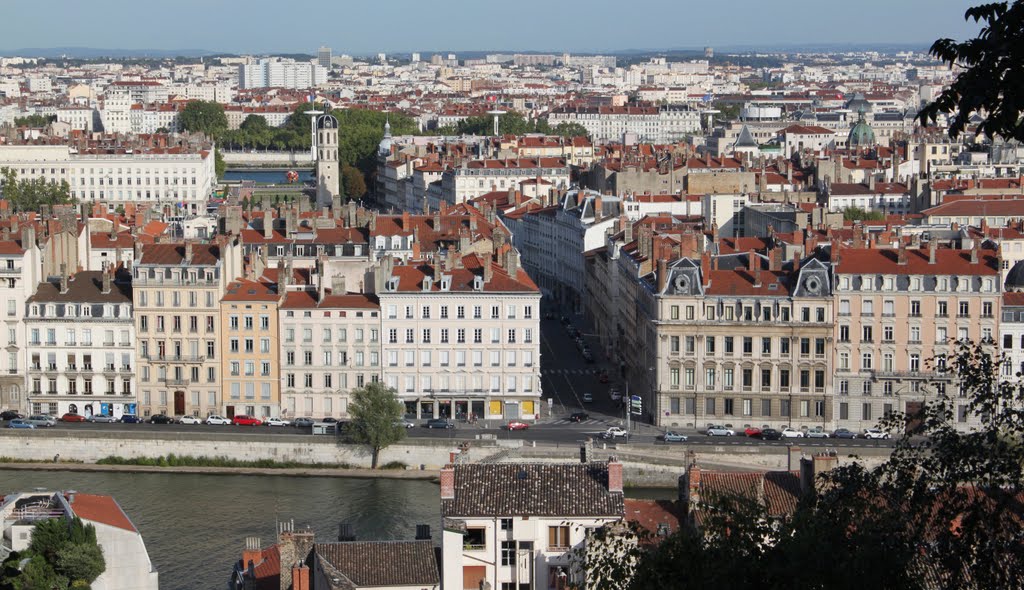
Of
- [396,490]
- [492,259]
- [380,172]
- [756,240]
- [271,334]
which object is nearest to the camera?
[396,490]

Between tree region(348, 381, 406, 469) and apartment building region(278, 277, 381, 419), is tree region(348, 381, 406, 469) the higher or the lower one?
the lower one

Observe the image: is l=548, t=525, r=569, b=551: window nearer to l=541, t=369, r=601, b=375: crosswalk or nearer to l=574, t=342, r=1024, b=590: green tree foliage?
l=574, t=342, r=1024, b=590: green tree foliage

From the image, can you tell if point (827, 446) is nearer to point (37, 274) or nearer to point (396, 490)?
point (396, 490)

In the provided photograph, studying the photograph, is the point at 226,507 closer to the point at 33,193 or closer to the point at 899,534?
the point at 899,534

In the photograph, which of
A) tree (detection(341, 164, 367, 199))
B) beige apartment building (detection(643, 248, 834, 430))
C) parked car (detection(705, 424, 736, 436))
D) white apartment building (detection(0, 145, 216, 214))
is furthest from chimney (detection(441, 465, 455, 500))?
tree (detection(341, 164, 367, 199))

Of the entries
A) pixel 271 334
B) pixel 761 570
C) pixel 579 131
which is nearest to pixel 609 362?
pixel 271 334

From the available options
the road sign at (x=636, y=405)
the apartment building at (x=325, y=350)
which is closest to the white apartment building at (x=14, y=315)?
the apartment building at (x=325, y=350)

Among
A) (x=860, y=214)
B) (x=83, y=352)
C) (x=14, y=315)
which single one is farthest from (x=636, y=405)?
(x=860, y=214)
